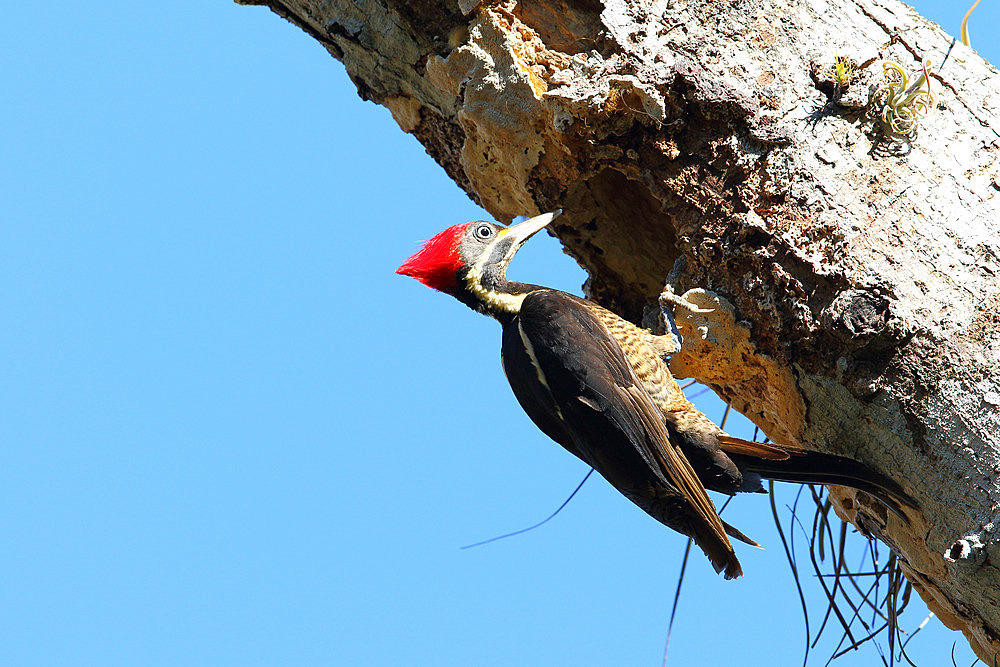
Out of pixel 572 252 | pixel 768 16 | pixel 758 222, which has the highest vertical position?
pixel 768 16

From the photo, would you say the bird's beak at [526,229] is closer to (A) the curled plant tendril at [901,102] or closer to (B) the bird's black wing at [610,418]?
(B) the bird's black wing at [610,418]

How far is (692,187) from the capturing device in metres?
3.04

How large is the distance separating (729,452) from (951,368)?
2.75ft

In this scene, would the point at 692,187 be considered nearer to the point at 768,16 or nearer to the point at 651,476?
the point at 768,16

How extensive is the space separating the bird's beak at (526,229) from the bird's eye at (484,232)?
8 cm

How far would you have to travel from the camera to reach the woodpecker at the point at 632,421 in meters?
3.02

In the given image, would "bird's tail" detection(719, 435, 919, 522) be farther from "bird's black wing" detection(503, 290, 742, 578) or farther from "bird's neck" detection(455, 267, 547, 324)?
"bird's neck" detection(455, 267, 547, 324)

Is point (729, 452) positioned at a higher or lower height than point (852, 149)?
lower

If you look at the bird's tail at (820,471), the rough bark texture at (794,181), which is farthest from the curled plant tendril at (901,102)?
the bird's tail at (820,471)

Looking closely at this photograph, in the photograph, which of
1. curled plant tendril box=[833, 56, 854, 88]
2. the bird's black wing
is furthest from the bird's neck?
curled plant tendril box=[833, 56, 854, 88]

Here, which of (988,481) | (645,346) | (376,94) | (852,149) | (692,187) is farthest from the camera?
(376,94)

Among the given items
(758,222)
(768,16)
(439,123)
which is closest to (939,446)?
(758,222)

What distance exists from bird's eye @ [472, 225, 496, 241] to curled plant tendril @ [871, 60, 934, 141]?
5.03 feet

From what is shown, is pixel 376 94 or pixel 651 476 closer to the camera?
pixel 651 476
